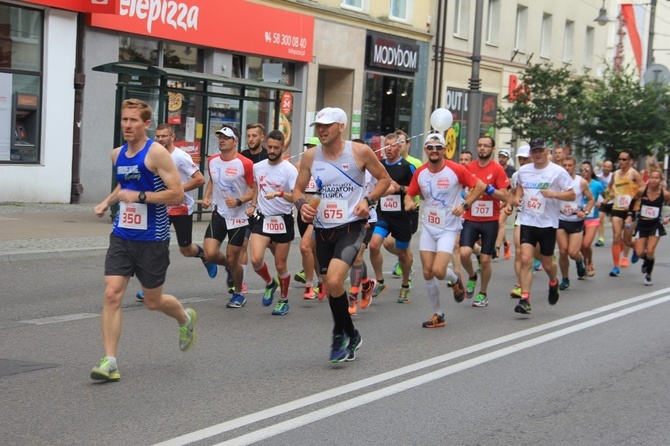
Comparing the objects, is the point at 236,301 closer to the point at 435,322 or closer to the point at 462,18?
the point at 435,322

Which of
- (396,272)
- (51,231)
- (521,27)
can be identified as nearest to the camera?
(396,272)

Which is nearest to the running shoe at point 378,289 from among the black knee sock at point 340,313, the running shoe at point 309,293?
the running shoe at point 309,293

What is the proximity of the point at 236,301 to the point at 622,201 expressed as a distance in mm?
7757

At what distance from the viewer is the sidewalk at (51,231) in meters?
13.5

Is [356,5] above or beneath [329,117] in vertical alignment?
above

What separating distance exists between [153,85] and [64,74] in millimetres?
2705

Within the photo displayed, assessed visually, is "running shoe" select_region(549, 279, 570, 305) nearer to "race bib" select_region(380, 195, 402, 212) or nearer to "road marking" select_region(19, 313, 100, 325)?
"race bib" select_region(380, 195, 402, 212)

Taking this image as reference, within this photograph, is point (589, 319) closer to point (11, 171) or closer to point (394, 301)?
point (394, 301)

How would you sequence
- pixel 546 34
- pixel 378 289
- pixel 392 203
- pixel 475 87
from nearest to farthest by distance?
pixel 392 203, pixel 378 289, pixel 475 87, pixel 546 34

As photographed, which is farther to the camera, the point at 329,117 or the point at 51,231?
the point at 51,231

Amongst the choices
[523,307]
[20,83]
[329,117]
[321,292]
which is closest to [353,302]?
[321,292]

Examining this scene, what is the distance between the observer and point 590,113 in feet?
93.0

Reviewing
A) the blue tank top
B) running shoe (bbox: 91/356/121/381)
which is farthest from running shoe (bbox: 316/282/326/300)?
running shoe (bbox: 91/356/121/381)

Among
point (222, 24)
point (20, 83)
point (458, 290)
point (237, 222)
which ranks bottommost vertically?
point (458, 290)
